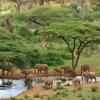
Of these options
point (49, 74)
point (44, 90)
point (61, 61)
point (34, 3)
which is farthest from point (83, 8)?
point (44, 90)

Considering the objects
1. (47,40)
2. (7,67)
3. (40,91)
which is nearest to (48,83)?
(40,91)

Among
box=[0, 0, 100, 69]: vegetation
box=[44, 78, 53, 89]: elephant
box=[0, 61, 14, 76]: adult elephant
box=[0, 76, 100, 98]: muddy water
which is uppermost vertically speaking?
box=[0, 0, 100, 69]: vegetation

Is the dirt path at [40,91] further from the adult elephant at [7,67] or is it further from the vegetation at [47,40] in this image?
the adult elephant at [7,67]

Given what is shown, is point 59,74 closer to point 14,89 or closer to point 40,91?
point 14,89

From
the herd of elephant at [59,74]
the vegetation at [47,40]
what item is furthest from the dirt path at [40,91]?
the vegetation at [47,40]

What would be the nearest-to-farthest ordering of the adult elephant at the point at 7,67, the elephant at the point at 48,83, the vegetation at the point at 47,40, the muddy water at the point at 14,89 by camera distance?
1. the muddy water at the point at 14,89
2. the elephant at the point at 48,83
3. the vegetation at the point at 47,40
4. the adult elephant at the point at 7,67

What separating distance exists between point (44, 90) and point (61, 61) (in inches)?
574

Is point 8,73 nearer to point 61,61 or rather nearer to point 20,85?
point 20,85

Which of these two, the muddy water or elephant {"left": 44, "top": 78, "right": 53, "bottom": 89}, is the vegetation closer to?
the muddy water

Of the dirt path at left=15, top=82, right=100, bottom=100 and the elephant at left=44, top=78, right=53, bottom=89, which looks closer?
the dirt path at left=15, top=82, right=100, bottom=100

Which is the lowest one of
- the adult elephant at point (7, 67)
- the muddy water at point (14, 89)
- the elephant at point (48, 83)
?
the muddy water at point (14, 89)

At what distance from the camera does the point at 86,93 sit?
30688 mm

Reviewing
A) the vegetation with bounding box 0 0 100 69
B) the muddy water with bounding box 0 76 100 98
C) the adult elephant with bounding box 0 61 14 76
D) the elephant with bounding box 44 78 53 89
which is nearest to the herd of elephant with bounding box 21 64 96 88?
the elephant with bounding box 44 78 53 89

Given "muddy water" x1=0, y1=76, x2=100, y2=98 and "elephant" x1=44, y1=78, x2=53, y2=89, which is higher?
"elephant" x1=44, y1=78, x2=53, y2=89
